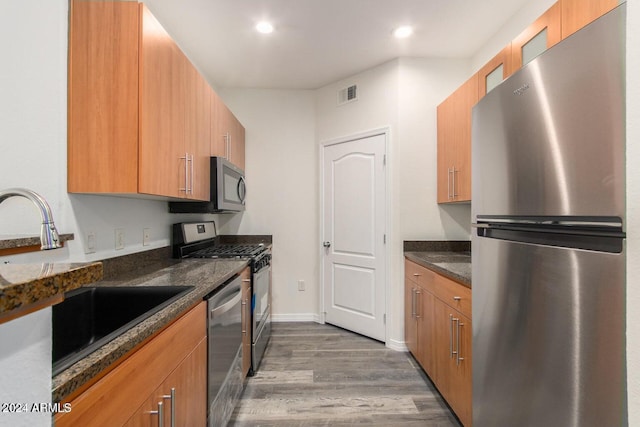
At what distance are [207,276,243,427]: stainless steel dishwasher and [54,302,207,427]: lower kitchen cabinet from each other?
2.7 inches

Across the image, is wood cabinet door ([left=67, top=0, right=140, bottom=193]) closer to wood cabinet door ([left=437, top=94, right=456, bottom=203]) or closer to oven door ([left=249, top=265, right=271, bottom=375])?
oven door ([left=249, top=265, right=271, bottom=375])

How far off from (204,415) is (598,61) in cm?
190

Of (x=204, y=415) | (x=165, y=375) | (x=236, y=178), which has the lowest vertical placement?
(x=204, y=415)

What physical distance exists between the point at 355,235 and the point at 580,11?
7.55 ft

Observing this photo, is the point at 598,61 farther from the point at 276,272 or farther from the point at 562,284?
the point at 276,272

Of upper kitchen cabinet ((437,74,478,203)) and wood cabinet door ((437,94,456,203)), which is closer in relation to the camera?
upper kitchen cabinet ((437,74,478,203))

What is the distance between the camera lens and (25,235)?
3.74 ft

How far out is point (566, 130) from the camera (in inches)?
33.6

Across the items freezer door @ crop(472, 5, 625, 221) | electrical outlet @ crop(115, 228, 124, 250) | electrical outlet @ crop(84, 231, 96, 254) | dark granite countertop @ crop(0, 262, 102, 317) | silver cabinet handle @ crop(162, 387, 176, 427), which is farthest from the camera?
electrical outlet @ crop(115, 228, 124, 250)

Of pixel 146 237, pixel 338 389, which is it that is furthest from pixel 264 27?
pixel 338 389

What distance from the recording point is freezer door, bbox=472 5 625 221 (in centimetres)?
73

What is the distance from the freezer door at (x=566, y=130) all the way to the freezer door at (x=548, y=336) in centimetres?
17

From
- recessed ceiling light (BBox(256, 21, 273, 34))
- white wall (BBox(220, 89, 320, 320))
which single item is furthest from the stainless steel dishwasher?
recessed ceiling light (BBox(256, 21, 273, 34))

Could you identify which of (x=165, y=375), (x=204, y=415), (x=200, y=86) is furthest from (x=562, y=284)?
(x=200, y=86)
